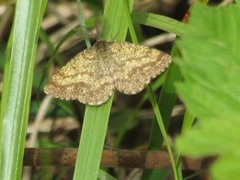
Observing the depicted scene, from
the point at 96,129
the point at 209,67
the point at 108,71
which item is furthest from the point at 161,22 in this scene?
the point at 209,67

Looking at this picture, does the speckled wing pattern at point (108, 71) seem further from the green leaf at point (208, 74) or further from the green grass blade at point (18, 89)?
the green leaf at point (208, 74)

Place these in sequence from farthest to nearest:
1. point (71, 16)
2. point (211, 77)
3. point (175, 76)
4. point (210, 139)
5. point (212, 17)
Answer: point (71, 16) < point (175, 76) < point (212, 17) < point (211, 77) < point (210, 139)

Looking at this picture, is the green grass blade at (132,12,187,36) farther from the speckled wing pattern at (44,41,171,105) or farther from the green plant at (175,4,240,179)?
the green plant at (175,4,240,179)

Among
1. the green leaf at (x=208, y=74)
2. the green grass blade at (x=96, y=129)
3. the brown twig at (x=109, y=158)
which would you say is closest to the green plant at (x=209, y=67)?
the green leaf at (x=208, y=74)

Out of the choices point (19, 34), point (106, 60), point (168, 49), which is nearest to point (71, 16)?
point (168, 49)

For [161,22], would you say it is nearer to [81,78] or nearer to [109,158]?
[81,78]

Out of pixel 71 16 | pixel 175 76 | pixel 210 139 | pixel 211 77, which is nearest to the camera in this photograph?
pixel 210 139

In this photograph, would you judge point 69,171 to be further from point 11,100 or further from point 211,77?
point 211,77

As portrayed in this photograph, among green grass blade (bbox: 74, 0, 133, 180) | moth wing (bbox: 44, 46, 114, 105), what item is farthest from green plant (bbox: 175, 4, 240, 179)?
moth wing (bbox: 44, 46, 114, 105)
